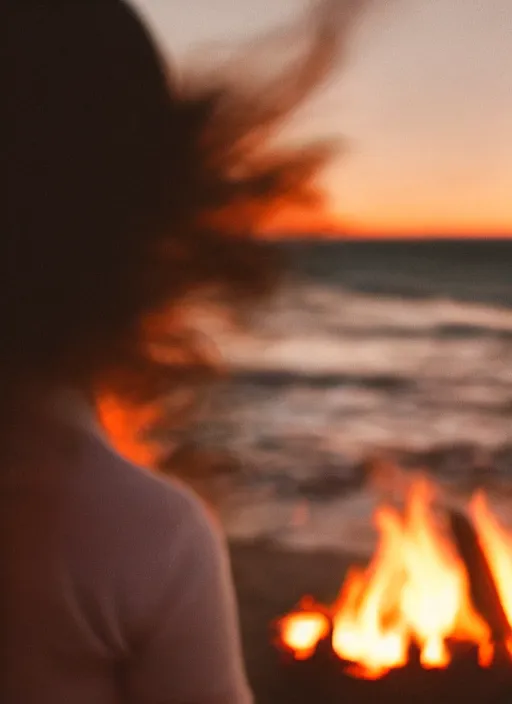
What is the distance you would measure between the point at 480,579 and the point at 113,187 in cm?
127

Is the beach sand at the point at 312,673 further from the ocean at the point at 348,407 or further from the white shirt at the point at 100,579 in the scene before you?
the white shirt at the point at 100,579

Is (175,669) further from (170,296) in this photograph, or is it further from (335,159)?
(335,159)

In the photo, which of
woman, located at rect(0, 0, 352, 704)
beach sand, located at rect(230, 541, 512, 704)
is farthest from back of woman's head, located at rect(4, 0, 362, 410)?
beach sand, located at rect(230, 541, 512, 704)

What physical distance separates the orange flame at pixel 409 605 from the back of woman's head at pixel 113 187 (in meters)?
1.00

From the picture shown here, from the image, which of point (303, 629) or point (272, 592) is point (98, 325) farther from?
point (272, 592)

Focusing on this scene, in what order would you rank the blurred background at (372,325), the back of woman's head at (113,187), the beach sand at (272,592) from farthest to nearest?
A: the beach sand at (272,592)
the blurred background at (372,325)
the back of woman's head at (113,187)

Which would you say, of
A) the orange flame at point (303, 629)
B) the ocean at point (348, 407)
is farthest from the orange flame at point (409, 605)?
the ocean at point (348, 407)

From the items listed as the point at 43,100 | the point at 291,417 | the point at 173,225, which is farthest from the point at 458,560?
the point at 291,417

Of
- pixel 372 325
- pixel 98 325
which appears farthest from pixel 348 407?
pixel 98 325

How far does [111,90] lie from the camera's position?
18.9 inches

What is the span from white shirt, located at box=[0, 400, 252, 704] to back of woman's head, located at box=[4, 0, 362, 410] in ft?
0.22

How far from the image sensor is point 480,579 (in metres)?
1.54

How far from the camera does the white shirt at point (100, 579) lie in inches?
19.0

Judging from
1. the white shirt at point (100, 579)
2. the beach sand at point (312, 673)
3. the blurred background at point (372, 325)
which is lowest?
the white shirt at point (100, 579)
